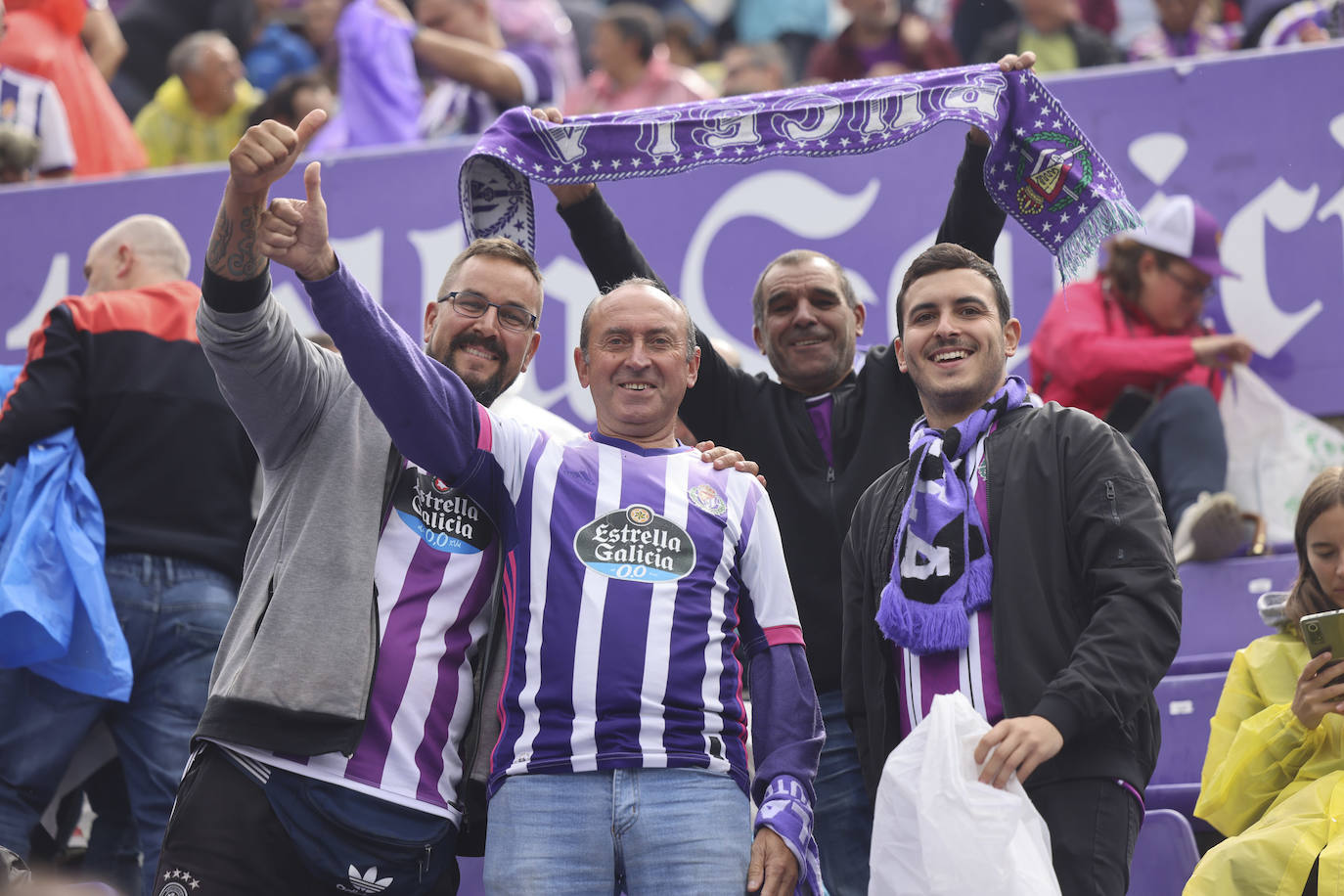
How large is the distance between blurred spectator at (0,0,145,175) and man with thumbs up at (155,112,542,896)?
5.03 m

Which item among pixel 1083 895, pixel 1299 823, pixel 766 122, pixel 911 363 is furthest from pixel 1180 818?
pixel 766 122

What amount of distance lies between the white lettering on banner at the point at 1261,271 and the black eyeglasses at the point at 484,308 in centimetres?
342

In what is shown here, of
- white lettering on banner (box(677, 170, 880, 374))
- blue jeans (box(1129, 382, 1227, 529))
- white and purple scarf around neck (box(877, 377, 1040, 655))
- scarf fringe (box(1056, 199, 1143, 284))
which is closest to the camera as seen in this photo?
white and purple scarf around neck (box(877, 377, 1040, 655))

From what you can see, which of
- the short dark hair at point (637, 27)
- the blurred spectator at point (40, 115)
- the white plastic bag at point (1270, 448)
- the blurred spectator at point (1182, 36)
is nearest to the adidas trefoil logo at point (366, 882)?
the white plastic bag at point (1270, 448)

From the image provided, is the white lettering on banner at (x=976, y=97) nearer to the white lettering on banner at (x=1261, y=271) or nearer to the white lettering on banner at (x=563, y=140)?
the white lettering on banner at (x=563, y=140)

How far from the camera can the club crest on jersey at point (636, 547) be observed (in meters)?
2.74

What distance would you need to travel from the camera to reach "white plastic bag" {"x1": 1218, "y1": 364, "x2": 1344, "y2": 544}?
539 cm

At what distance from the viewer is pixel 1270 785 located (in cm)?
335

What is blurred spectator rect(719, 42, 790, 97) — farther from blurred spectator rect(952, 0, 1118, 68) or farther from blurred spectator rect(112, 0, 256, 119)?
blurred spectator rect(112, 0, 256, 119)

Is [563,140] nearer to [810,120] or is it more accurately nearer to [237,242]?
[810,120]

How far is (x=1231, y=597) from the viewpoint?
5.02 m

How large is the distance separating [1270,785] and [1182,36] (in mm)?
5346

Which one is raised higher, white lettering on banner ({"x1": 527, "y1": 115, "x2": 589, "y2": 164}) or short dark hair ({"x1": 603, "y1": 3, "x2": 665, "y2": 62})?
short dark hair ({"x1": 603, "y1": 3, "x2": 665, "y2": 62})

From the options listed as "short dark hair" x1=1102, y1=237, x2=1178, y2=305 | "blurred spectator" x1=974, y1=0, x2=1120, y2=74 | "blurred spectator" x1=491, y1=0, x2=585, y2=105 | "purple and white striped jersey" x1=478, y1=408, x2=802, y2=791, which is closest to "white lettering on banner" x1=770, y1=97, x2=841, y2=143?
"purple and white striped jersey" x1=478, y1=408, x2=802, y2=791
